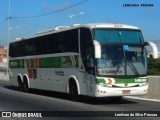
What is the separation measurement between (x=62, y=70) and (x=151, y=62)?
25894mm

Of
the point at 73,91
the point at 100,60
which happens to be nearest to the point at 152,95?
the point at 73,91

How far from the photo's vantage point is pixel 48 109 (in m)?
16.2

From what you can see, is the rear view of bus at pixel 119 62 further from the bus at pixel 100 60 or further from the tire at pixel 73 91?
the tire at pixel 73 91

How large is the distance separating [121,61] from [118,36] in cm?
115

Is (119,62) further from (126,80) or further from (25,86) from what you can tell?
(25,86)

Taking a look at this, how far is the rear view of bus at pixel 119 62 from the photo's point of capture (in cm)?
1812

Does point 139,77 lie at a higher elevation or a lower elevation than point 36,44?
lower

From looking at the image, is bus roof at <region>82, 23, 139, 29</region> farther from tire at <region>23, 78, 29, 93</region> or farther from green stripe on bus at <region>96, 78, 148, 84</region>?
tire at <region>23, 78, 29, 93</region>

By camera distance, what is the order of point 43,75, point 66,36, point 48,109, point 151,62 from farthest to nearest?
1. point 151,62
2. point 43,75
3. point 66,36
4. point 48,109

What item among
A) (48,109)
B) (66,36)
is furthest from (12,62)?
(48,109)

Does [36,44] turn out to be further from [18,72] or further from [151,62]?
[151,62]

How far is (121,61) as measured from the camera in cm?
1841

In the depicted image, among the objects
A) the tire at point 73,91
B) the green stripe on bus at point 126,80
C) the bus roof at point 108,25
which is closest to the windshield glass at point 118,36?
the bus roof at point 108,25

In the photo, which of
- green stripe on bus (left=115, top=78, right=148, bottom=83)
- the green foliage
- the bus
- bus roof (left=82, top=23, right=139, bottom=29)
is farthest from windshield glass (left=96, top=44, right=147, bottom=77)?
the green foliage
